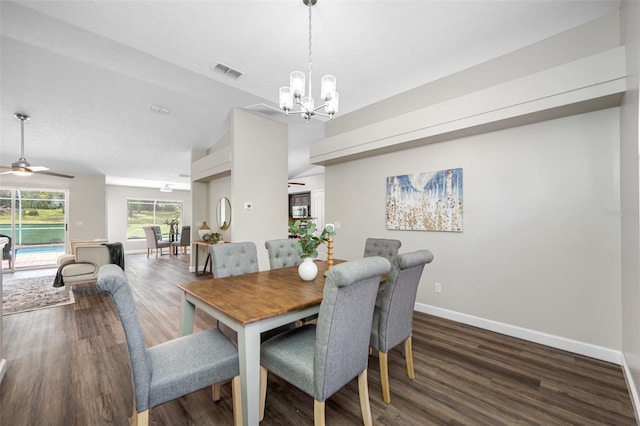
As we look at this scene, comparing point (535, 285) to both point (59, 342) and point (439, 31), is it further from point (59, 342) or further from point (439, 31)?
point (59, 342)

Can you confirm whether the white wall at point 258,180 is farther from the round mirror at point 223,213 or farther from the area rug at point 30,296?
the area rug at point 30,296

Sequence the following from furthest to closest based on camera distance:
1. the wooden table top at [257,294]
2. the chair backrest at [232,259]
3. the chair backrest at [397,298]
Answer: the chair backrest at [232,259] < the chair backrest at [397,298] < the wooden table top at [257,294]

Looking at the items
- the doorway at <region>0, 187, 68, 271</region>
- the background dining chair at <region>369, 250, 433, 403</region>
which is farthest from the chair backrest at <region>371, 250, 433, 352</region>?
the doorway at <region>0, 187, 68, 271</region>

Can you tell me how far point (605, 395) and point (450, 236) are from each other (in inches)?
68.3

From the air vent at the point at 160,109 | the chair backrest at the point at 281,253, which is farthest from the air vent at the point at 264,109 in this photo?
the chair backrest at the point at 281,253

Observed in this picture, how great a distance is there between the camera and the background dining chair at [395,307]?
1750 mm

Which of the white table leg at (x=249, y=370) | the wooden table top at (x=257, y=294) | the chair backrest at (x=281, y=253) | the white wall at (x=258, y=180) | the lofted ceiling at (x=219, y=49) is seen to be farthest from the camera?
the white wall at (x=258, y=180)

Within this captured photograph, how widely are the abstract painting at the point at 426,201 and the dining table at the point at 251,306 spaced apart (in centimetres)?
174

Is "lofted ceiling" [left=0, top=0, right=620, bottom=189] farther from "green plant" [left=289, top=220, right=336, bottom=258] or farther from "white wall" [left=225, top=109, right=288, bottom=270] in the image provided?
"green plant" [left=289, top=220, right=336, bottom=258]

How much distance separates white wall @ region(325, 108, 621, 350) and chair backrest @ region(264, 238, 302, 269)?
162cm

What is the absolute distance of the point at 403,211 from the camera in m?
3.60

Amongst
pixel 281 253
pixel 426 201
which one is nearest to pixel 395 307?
pixel 281 253

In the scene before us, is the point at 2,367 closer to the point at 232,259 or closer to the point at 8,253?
the point at 232,259

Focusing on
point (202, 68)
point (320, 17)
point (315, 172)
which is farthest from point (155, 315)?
point (315, 172)
